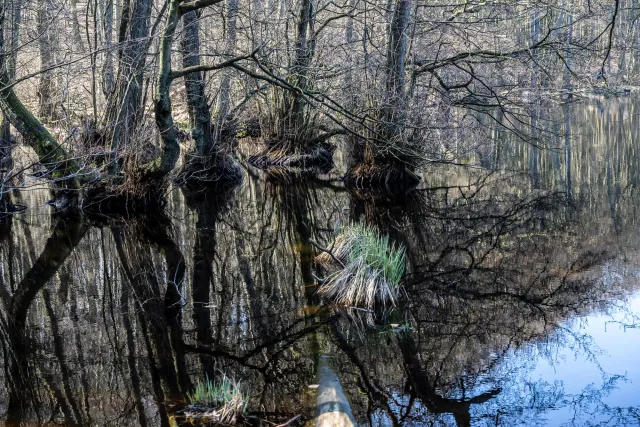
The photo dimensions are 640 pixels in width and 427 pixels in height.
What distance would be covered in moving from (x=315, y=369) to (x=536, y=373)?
1.77 m

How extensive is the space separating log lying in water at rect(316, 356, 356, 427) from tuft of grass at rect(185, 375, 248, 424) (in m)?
0.55

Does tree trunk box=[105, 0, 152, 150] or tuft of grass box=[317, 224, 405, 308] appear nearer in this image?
tuft of grass box=[317, 224, 405, 308]

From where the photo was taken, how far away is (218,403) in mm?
4598

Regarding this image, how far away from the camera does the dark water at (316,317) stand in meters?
4.87

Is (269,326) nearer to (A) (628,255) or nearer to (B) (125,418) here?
(B) (125,418)

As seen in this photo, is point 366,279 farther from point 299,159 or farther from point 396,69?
point 299,159

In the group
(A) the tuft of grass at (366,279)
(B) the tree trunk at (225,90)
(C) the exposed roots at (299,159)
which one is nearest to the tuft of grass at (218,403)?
(A) the tuft of grass at (366,279)

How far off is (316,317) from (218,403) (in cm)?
208

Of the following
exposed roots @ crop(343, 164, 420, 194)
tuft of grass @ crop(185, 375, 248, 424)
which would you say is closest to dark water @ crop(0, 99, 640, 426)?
tuft of grass @ crop(185, 375, 248, 424)

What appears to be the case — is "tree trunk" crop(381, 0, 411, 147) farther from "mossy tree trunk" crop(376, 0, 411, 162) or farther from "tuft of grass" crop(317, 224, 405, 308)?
"tuft of grass" crop(317, 224, 405, 308)

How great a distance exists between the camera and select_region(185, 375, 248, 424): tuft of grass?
4.45m

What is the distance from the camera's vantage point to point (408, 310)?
265 inches

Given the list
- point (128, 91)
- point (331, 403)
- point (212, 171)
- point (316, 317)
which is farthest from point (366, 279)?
point (212, 171)

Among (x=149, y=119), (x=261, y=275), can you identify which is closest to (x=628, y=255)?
(x=261, y=275)
